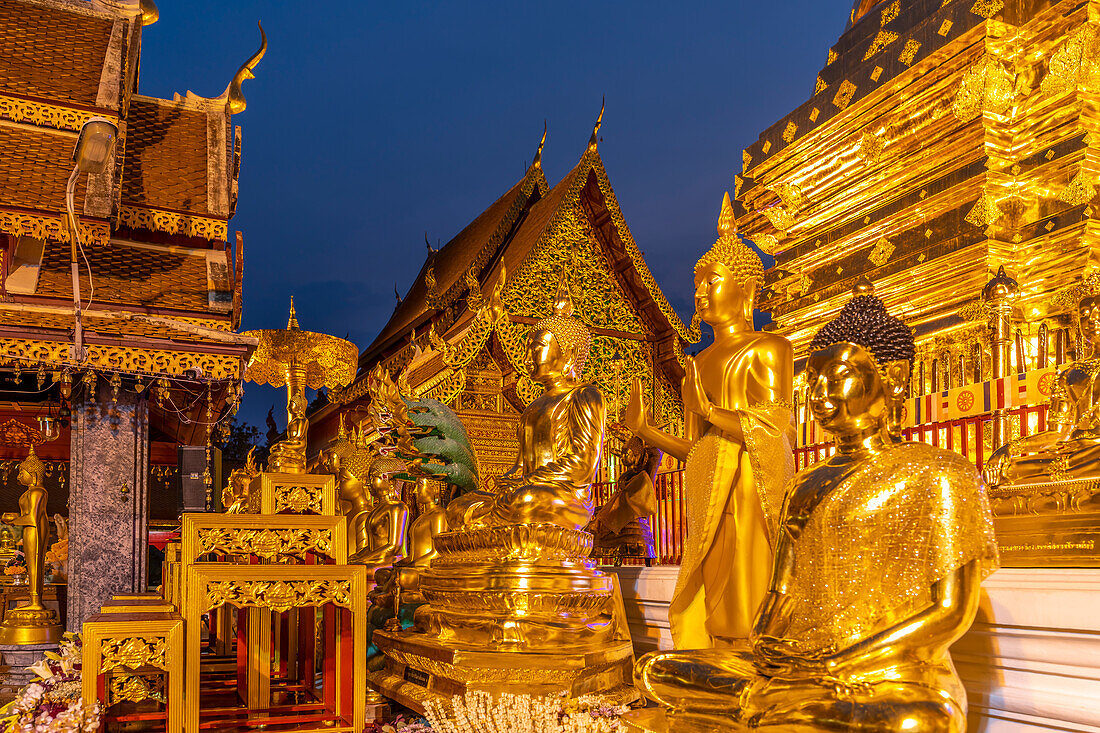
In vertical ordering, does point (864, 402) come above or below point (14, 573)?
above

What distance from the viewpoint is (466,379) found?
9609 mm

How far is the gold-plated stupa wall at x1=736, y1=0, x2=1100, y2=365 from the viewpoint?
17.3 feet

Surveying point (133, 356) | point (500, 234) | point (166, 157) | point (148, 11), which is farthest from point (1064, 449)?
point (148, 11)

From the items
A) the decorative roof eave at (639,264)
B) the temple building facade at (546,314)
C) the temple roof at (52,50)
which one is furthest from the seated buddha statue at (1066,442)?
the temple roof at (52,50)

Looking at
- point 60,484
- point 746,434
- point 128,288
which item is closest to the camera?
point 746,434

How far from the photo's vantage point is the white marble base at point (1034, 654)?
1.92m

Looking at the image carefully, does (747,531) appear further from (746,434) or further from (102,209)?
(102,209)

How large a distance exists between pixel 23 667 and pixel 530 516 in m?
5.20

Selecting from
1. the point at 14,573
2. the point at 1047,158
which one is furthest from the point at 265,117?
the point at 1047,158

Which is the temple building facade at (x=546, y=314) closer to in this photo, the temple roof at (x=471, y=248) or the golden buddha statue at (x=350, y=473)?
the temple roof at (x=471, y=248)

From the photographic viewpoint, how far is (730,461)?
3.14 meters

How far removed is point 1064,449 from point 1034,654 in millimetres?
1115

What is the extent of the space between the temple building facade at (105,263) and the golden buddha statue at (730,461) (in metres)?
4.12

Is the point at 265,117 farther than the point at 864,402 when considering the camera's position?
Yes
